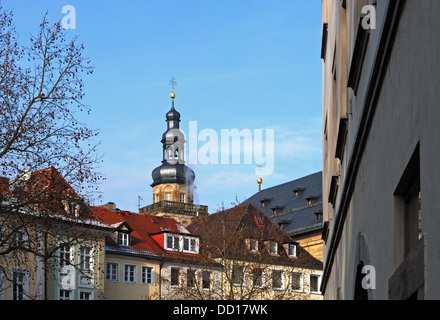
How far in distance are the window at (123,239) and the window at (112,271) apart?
2.04 metres

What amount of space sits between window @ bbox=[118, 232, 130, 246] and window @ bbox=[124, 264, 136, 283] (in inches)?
73.0

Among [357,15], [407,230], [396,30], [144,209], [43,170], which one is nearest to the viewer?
[396,30]

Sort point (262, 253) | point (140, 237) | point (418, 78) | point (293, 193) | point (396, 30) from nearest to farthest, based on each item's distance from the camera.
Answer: point (418, 78) < point (396, 30) < point (262, 253) < point (140, 237) < point (293, 193)

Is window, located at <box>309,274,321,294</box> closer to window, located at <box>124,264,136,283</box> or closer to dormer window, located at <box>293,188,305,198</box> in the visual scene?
window, located at <box>124,264,136,283</box>

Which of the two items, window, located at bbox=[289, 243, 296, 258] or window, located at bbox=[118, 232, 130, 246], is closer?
window, located at bbox=[118, 232, 130, 246]

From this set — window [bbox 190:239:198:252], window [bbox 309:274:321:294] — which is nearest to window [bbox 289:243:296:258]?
window [bbox 309:274:321:294]

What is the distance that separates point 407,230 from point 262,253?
43.3 m

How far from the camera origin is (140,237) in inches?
2672

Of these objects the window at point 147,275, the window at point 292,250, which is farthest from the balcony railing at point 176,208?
the window at point 147,275

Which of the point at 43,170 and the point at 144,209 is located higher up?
the point at 144,209

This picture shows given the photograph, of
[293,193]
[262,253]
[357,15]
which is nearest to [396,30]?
[357,15]

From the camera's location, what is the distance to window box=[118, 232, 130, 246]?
2566 inches
